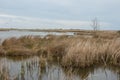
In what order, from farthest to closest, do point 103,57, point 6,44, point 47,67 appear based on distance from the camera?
point 6,44, point 103,57, point 47,67

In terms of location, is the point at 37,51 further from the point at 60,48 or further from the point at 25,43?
the point at 25,43

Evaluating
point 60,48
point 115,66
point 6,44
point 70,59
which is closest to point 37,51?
point 60,48

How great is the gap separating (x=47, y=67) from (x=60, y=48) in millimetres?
3499

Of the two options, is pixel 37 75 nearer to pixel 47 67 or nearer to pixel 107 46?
pixel 47 67

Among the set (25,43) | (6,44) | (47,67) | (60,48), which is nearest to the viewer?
(47,67)

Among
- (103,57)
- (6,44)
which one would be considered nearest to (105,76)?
(103,57)

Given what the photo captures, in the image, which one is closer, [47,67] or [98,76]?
[98,76]

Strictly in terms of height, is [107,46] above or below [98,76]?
above

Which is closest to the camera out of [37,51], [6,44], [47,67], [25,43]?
[47,67]

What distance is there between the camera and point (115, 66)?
9.77 metres

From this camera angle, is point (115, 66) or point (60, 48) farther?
point (60, 48)

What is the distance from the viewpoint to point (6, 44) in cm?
1620

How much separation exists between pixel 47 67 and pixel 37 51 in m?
4.80

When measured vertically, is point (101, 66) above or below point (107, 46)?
below
